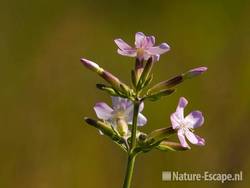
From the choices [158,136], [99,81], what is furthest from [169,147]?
[99,81]

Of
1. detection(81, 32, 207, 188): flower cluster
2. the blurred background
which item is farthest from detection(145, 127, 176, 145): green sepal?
the blurred background

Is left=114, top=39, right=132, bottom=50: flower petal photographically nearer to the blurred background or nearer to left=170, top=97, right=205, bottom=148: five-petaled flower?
left=170, top=97, right=205, bottom=148: five-petaled flower

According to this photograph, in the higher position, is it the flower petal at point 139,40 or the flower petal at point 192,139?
the flower petal at point 139,40

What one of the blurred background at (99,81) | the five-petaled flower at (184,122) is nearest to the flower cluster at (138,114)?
the five-petaled flower at (184,122)

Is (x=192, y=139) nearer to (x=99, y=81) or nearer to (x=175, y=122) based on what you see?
(x=175, y=122)

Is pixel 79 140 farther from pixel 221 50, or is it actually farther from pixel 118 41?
pixel 118 41

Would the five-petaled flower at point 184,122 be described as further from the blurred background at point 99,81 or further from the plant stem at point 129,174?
the blurred background at point 99,81

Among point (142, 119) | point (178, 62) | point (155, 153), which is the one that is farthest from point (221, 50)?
point (142, 119)
